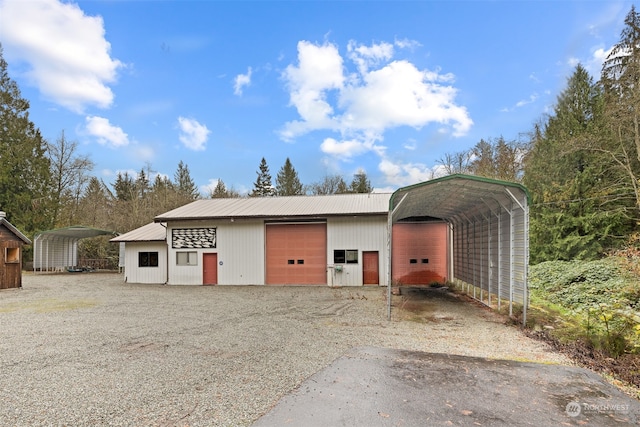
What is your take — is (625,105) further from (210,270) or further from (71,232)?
(71,232)

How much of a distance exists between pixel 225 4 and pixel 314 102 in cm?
809

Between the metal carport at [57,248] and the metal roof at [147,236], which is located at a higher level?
the metal roof at [147,236]

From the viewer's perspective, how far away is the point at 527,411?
3.65m

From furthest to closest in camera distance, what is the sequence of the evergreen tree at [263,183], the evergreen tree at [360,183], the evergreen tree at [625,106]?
the evergreen tree at [263,183]
the evergreen tree at [360,183]
the evergreen tree at [625,106]

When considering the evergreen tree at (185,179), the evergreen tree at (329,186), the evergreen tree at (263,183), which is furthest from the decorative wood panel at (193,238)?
the evergreen tree at (263,183)

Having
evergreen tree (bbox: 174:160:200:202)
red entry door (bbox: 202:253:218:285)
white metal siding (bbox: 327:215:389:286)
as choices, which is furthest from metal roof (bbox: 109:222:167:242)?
evergreen tree (bbox: 174:160:200:202)

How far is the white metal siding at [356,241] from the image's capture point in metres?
15.4

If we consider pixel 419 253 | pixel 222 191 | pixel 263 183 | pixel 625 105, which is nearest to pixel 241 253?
pixel 419 253

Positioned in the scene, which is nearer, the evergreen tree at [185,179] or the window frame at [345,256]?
the window frame at [345,256]

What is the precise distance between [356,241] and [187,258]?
8519 millimetres

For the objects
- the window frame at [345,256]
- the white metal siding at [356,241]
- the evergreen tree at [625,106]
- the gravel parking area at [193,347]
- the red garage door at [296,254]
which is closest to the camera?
the gravel parking area at [193,347]

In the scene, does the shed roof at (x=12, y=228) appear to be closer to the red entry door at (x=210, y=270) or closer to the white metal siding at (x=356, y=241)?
the red entry door at (x=210, y=270)

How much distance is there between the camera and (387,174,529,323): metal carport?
809 cm

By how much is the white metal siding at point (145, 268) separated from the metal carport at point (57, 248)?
6738 millimetres
